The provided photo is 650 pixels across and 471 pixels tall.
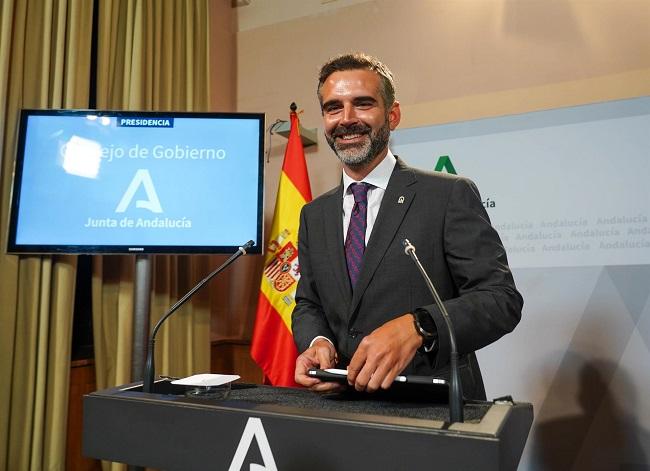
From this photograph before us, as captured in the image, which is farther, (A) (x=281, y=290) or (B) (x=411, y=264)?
(A) (x=281, y=290)

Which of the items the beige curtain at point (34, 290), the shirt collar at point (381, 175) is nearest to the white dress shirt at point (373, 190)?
the shirt collar at point (381, 175)

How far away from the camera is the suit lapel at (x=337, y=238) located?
51.7 inches

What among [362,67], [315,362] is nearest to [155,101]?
[362,67]

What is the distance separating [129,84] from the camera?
101 inches

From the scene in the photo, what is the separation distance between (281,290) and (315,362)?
1.62m

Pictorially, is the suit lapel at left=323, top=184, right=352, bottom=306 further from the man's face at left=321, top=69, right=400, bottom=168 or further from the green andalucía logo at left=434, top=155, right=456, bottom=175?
the green andalucía logo at left=434, top=155, right=456, bottom=175

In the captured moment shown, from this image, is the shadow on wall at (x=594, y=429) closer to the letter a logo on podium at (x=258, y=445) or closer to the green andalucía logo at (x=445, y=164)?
the green andalucía logo at (x=445, y=164)

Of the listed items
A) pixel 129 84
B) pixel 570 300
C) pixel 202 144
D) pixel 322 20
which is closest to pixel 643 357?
pixel 570 300

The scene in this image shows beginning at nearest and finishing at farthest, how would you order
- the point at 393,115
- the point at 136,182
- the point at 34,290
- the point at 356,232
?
1. the point at 356,232
2. the point at 393,115
3. the point at 34,290
4. the point at 136,182

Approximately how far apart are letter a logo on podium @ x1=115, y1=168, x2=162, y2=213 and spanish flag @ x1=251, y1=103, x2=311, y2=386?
0.69 metres

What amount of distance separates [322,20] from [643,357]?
8.07 ft

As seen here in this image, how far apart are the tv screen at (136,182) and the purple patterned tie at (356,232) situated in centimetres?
99

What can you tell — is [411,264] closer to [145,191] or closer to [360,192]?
[360,192]

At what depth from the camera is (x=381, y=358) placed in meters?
0.82
